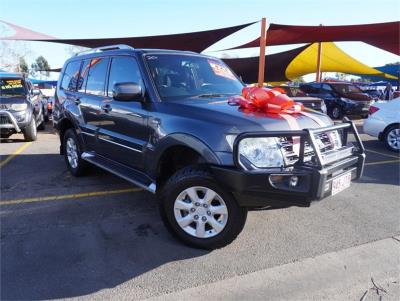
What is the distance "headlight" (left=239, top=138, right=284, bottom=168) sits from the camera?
2.97 meters

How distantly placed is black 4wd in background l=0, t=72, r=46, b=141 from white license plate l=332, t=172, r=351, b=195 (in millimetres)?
8154

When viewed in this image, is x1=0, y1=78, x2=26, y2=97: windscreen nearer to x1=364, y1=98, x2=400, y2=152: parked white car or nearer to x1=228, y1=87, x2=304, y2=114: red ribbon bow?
x1=228, y1=87, x2=304, y2=114: red ribbon bow

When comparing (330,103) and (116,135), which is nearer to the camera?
(116,135)

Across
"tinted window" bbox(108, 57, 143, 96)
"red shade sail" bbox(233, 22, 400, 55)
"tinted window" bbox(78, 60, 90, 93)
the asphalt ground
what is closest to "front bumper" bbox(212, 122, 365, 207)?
the asphalt ground

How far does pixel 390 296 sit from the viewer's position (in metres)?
2.70

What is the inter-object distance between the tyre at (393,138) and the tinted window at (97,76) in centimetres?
684

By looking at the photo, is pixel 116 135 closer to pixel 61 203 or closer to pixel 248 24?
pixel 61 203

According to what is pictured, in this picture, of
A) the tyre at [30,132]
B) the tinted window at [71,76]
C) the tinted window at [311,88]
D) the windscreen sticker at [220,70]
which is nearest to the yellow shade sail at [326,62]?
the tinted window at [311,88]

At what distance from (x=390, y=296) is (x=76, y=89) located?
15.9 feet

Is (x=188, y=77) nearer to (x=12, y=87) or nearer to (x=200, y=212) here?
(x=200, y=212)

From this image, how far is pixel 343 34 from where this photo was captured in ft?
39.7

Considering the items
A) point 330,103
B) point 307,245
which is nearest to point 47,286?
point 307,245

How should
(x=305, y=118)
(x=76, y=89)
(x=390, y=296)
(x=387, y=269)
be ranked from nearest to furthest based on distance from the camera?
(x=390, y=296) < (x=387, y=269) < (x=305, y=118) < (x=76, y=89)

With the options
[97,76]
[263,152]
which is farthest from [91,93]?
[263,152]
